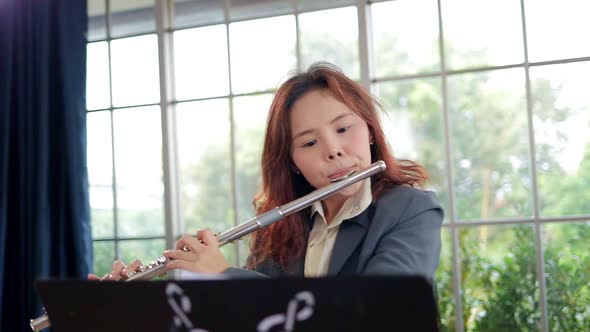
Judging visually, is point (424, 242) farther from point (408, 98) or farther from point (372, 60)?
point (408, 98)

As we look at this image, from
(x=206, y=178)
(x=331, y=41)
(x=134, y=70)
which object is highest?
(x=331, y=41)

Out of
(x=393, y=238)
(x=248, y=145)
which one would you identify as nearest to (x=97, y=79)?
(x=393, y=238)

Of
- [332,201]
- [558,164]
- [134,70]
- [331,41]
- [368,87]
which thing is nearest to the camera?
[332,201]

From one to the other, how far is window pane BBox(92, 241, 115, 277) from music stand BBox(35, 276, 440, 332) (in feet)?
7.73

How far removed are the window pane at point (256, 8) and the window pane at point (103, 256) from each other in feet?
4.11

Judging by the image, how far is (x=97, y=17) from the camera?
3291 millimetres

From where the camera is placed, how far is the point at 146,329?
102 centimetres

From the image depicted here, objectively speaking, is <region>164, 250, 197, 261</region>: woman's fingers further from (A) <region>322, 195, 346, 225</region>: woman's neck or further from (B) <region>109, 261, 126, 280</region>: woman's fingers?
(A) <region>322, 195, 346, 225</region>: woman's neck

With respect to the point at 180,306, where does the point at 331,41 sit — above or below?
above

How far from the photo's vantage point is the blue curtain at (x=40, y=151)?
9.74 feet

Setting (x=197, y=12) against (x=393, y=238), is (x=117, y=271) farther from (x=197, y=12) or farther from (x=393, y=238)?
(x=197, y=12)

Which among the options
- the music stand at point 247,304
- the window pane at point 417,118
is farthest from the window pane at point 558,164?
the music stand at point 247,304

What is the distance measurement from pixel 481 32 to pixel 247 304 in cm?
1292

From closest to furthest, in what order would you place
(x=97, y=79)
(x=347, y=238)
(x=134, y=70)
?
(x=347, y=238) < (x=97, y=79) < (x=134, y=70)
